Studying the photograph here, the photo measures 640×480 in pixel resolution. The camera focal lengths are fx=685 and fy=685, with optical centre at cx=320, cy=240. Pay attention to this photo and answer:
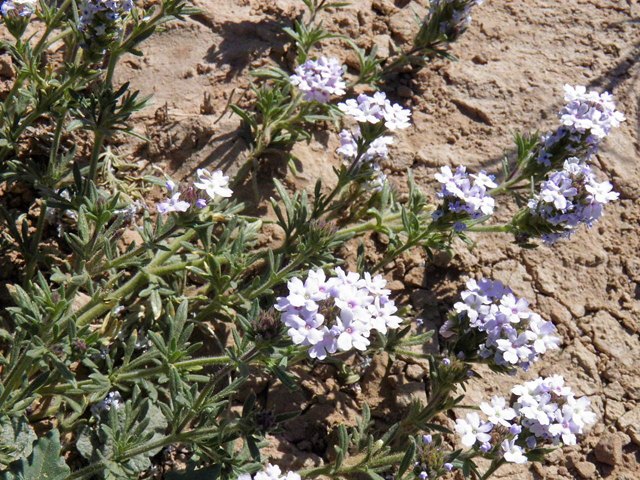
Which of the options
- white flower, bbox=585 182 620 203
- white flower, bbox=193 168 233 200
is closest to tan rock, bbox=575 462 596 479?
white flower, bbox=585 182 620 203

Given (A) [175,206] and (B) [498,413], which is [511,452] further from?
(A) [175,206]

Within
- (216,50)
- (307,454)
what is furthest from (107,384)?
(216,50)

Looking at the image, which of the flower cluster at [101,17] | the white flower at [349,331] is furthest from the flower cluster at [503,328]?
the flower cluster at [101,17]

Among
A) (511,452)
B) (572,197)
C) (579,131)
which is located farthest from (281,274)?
(579,131)

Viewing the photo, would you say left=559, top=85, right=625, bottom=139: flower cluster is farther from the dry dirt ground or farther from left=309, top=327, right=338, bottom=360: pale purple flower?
left=309, top=327, right=338, bottom=360: pale purple flower

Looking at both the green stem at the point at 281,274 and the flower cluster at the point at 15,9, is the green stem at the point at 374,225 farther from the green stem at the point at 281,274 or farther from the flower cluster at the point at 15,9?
the flower cluster at the point at 15,9
